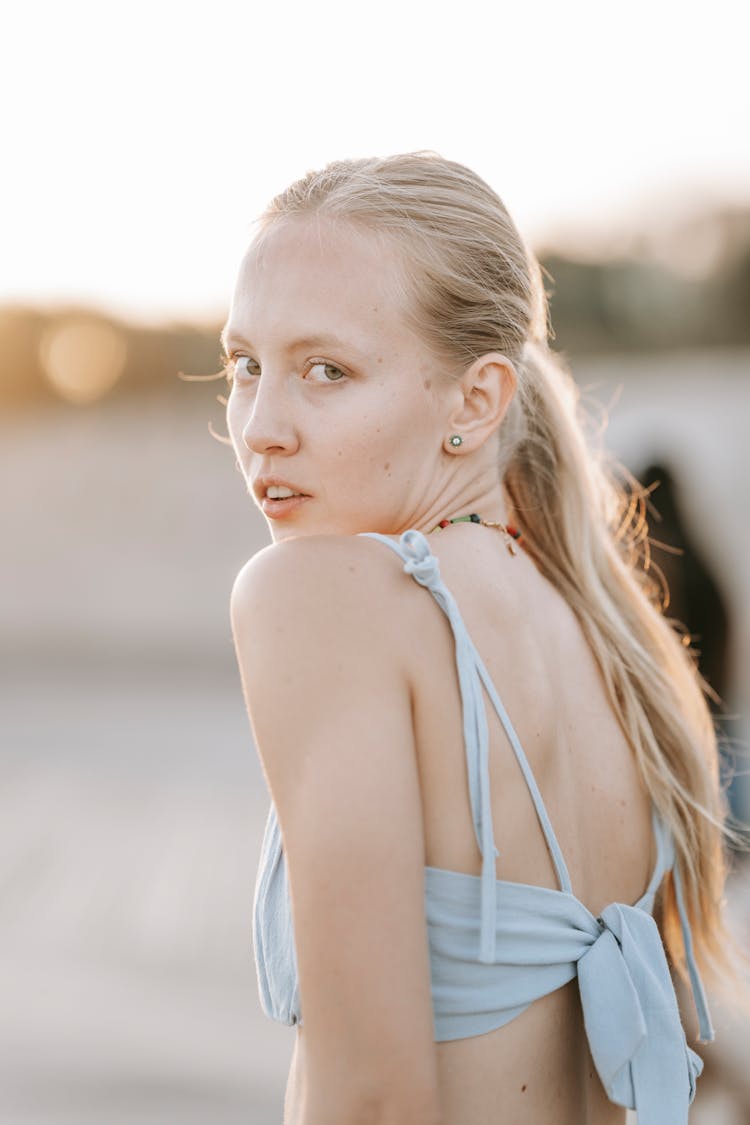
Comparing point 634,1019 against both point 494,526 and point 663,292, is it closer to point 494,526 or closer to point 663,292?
point 494,526

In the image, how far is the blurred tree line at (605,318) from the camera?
15.7 m

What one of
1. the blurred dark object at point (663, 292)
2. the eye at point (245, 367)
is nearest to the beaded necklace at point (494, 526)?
the eye at point (245, 367)

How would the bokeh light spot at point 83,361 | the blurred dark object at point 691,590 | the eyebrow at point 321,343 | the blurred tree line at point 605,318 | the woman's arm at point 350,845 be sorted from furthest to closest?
1. the bokeh light spot at point 83,361
2. the blurred tree line at point 605,318
3. the blurred dark object at point 691,590
4. the eyebrow at point 321,343
5. the woman's arm at point 350,845

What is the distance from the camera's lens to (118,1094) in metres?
3.88

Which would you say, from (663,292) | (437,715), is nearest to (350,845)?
(437,715)

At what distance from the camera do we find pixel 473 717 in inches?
44.1

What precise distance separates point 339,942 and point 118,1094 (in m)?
3.26

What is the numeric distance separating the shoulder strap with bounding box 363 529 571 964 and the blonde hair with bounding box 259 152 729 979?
1.00 ft

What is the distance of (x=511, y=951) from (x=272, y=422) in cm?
60

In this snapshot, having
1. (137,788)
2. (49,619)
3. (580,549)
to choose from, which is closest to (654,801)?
(580,549)

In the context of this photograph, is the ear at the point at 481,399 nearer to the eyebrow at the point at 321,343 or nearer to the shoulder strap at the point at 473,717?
the eyebrow at the point at 321,343

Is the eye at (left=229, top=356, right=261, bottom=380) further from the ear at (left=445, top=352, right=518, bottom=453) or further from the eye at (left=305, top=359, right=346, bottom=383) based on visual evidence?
the ear at (left=445, top=352, right=518, bottom=453)

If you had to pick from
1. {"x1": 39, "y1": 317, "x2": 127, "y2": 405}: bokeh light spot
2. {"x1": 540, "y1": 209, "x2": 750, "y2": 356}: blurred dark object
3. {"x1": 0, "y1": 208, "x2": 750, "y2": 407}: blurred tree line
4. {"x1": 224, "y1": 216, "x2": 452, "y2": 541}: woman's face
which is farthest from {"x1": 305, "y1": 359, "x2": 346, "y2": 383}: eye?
{"x1": 39, "y1": 317, "x2": 127, "y2": 405}: bokeh light spot

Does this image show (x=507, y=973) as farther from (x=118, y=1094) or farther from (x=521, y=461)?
(x=118, y=1094)
